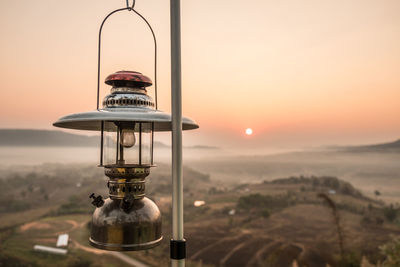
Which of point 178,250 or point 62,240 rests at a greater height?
point 178,250

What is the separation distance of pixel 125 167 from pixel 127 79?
460 millimetres

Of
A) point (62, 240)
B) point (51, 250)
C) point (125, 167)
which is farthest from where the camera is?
point (62, 240)

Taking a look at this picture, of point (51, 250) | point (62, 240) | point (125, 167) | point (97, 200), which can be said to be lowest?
point (51, 250)

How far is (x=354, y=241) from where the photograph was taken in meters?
21.2

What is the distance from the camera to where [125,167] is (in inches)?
69.8

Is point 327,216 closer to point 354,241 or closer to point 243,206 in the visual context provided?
point 354,241

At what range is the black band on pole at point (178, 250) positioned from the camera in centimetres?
178

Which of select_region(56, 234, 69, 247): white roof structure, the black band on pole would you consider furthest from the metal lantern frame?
select_region(56, 234, 69, 247): white roof structure

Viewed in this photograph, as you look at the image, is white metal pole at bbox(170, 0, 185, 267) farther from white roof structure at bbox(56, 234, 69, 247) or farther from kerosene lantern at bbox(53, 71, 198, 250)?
white roof structure at bbox(56, 234, 69, 247)

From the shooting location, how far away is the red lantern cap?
5.86ft

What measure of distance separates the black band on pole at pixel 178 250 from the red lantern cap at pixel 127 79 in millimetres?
861

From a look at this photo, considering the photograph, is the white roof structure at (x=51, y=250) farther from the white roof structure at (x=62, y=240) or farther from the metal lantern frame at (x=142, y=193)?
the metal lantern frame at (x=142, y=193)

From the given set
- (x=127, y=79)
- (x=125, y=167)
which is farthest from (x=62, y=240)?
(x=127, y=79)

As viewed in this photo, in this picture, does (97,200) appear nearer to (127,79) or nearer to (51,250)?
(127,79)
